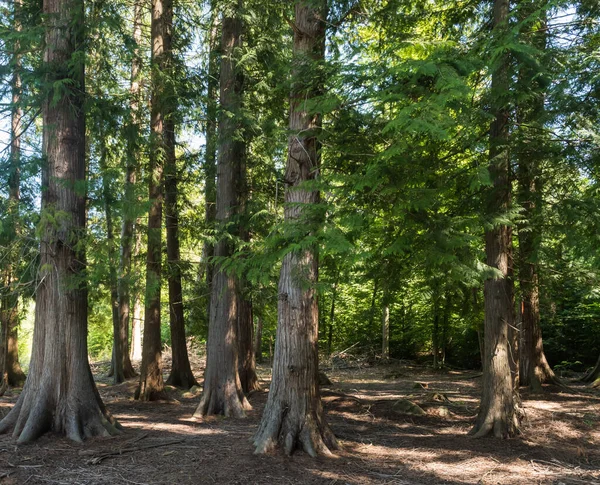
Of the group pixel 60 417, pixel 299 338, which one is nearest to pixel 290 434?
pixel 299 338

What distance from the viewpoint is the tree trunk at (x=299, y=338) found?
7.02 m

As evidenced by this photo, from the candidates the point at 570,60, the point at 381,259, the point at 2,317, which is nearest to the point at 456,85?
the point at 570,60

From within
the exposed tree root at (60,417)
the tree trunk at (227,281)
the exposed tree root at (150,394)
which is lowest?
the exposed tree root at (150,394)

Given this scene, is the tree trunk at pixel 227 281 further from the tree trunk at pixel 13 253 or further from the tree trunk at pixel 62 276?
the tree trunk at pixel 13 253

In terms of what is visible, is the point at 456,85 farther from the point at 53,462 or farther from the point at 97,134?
the point at 97,134

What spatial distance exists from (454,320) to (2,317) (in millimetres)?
15440

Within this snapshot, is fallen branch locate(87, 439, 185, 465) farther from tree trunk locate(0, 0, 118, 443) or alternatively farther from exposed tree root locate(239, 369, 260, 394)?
exposed tree root locate(239, 369, 260, 394)

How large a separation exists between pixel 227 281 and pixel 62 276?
3.44m

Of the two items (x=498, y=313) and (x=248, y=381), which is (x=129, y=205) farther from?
(x=498, y=313)

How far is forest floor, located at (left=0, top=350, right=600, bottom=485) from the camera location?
6.41 meters

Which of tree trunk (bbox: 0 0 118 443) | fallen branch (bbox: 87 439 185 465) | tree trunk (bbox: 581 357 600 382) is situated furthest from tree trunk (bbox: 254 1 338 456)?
tree trunk (bbox: 581 357 600 382)

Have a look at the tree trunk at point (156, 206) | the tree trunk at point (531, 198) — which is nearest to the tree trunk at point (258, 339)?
the tree trunk at point (156, 206)

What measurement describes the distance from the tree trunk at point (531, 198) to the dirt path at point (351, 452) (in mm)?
1474

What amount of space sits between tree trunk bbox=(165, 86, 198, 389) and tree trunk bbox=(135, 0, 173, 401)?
0.32 metres
